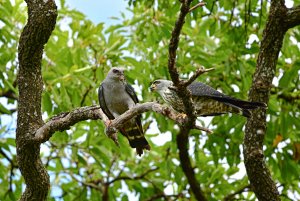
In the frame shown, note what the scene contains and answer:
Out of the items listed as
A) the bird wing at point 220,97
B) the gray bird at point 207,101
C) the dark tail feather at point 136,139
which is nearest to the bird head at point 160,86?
the gray bird at point 207,101

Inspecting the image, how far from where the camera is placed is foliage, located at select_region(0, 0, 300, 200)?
581 centimetres

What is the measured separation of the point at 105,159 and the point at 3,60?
A: 1.49 meters

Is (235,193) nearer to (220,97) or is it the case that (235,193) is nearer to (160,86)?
(160,86)

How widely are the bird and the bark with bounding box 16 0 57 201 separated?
1006 millimetres

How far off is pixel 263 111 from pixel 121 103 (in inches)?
48.3

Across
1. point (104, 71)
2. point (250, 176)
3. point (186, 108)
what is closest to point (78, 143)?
point (104, 71)

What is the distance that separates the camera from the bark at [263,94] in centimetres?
442

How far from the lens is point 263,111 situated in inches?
180

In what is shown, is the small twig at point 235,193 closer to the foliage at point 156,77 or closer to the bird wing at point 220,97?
the foliage at point 156,77

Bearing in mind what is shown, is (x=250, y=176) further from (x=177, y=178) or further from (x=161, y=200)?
(x=161, y=200)

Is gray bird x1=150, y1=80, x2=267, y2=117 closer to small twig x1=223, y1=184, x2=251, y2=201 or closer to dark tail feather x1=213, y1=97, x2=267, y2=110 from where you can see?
dark tail feather x1=213, y1=97, x2=267, y2=110

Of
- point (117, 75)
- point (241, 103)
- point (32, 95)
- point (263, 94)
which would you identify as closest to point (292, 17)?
point (263, 94)

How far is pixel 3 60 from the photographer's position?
5887 mm

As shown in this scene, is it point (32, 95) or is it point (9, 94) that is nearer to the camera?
point (32, 95)
